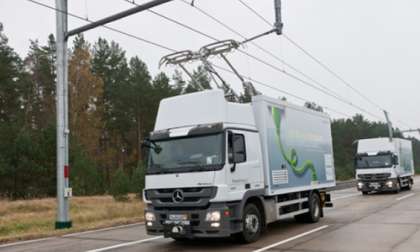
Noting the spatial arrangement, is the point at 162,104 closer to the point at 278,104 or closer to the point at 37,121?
the point at 278,104

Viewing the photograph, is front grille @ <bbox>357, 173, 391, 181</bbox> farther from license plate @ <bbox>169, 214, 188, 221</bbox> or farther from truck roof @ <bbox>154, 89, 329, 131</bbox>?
license plate @ <bbox>169, 214, 188, 221</bbox>

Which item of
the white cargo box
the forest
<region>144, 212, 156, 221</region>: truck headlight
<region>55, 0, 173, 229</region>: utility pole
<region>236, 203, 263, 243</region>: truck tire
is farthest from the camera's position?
the forest

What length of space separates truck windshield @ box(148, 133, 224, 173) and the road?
180 centimetres

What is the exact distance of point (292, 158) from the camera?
13.3m

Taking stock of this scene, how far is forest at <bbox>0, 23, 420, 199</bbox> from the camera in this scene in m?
32.8

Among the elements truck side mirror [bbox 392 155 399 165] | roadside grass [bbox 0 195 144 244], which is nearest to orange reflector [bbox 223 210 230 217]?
roadside grass [bbox 0 195 144 244]

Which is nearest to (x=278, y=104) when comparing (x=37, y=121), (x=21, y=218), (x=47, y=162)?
(x=21, y=218)

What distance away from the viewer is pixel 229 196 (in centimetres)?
1016

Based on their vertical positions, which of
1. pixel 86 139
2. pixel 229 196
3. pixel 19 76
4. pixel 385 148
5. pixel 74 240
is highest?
pixel 19 76

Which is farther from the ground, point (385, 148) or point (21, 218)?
point (385, 148)

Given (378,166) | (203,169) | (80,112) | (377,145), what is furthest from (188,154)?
(80,112)

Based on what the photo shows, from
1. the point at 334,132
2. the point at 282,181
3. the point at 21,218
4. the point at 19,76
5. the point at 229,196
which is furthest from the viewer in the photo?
the point at 334,132

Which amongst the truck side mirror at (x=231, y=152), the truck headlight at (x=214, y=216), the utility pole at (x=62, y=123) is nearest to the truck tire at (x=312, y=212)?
the truck side mirror at (x=231, y=152)

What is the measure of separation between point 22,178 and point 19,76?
1850 cm
